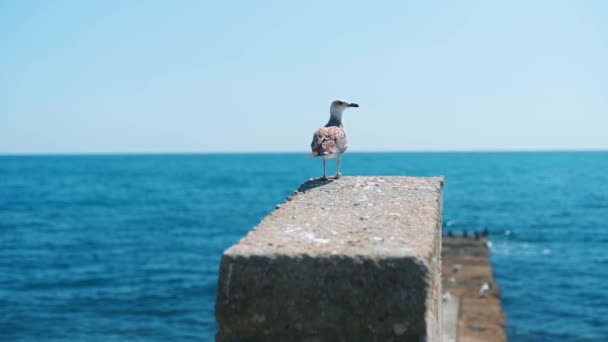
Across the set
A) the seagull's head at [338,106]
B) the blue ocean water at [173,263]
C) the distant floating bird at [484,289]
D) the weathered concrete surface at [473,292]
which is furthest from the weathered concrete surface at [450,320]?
the seagull's head at [338,106]

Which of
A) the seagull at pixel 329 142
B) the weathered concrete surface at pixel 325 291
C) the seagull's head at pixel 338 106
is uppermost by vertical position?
the seagull's head at pixel 338 106

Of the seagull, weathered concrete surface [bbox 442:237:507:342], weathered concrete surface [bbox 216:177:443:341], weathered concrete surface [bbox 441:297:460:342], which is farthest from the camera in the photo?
weathered concrete surface [bbox 442:237:507:342]

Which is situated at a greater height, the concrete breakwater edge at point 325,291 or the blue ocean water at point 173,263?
the concrete breakwater edge at point 325,291

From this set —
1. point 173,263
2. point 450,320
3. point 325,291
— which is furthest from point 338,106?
point 173,263

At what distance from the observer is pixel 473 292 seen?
2856cm

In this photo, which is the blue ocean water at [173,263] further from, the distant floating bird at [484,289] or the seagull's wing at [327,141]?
the seagull's wing at [327,141]

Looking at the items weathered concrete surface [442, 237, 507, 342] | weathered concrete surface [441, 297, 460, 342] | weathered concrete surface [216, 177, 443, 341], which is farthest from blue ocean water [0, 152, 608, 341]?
weathered concrete surface [216, 177, 443, 341]

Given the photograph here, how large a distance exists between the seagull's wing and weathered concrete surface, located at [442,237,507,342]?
48.0ft

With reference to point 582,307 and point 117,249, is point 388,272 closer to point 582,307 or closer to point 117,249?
point 582,307

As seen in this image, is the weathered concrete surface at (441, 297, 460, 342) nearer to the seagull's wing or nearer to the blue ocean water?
the blue ocean water

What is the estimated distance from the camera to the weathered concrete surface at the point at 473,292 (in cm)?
2223

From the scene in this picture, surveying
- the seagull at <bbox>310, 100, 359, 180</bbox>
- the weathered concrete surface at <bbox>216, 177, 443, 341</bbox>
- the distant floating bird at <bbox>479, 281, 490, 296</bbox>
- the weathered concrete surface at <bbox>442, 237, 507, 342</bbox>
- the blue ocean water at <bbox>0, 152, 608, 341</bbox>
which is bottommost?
the blue ocean water at <bbox>0, 152, 608, 341</bbox>

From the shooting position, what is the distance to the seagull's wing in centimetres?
806

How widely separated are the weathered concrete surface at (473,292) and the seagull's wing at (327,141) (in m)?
14.6
